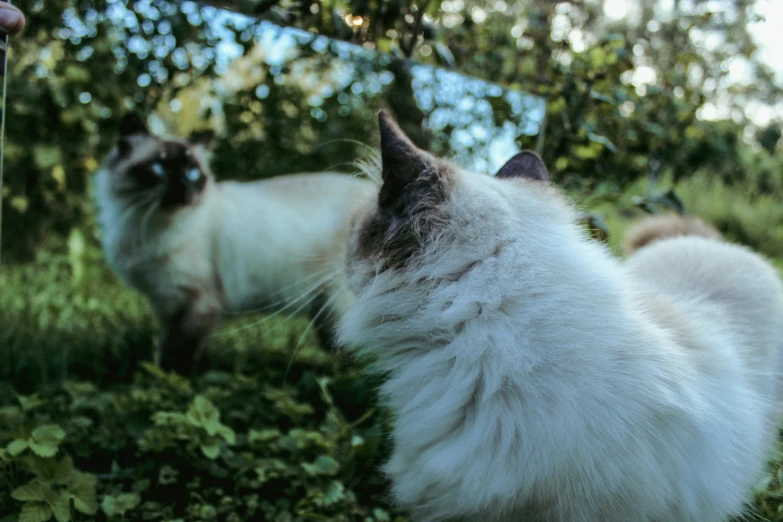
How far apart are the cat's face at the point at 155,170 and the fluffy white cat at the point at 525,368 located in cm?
170

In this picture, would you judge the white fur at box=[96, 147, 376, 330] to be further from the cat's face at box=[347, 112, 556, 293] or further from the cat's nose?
the cat's face at box=[347, 112, 556, 293]

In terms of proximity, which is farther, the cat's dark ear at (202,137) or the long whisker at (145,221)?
the cat's dark ear at (202,137)

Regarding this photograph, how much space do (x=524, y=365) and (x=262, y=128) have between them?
252cm

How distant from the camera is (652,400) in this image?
1.43m

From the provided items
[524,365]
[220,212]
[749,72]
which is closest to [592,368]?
[524,365]

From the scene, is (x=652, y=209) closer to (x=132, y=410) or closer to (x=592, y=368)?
(x=592, y=368)

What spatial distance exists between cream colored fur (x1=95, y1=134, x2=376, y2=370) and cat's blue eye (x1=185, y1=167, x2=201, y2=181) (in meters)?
0.11

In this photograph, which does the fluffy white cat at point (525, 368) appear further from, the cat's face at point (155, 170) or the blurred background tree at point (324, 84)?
the cat's face at point (155, 170)

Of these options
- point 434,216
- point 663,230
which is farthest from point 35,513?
point 663,230

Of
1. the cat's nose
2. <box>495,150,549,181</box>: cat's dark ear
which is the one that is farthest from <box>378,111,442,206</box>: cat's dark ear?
the cat's nose

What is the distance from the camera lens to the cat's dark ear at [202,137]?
3.30 m

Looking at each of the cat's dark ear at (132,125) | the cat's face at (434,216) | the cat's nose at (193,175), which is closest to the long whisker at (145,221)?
the cat's nose at (193,175)

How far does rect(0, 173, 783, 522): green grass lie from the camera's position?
6.77ft

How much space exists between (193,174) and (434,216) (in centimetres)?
200
